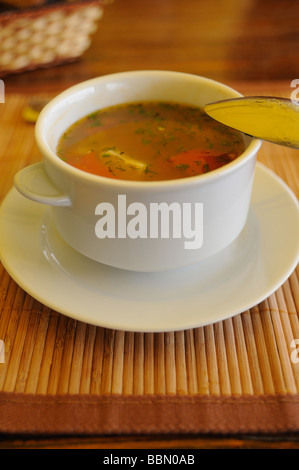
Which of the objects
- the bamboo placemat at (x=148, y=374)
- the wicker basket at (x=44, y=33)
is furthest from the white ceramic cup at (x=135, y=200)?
the wicker basket at (x=44, y=33)

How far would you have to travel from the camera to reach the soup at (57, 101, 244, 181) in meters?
0.92

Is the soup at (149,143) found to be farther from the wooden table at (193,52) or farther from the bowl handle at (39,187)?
the wooden table at (193,52)

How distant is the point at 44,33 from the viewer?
1690 millimetres

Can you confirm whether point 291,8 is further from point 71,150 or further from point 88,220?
point 88,220

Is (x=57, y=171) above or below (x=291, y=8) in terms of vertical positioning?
below

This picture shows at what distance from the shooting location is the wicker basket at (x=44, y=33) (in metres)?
1.63

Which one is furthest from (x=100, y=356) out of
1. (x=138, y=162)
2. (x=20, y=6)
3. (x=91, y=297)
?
(x=20, y=6)

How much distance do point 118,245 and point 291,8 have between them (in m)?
2.18

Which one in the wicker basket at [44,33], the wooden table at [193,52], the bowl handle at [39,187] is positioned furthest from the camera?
the wicker basket at [44,33]

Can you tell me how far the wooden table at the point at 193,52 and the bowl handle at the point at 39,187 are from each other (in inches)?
8.4

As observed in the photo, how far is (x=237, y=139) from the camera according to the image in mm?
1009

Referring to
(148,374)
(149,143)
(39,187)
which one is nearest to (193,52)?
(149,143)

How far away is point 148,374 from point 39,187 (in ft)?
1.28

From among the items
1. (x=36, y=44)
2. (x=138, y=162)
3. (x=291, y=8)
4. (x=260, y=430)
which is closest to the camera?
(x=260, y=430)
